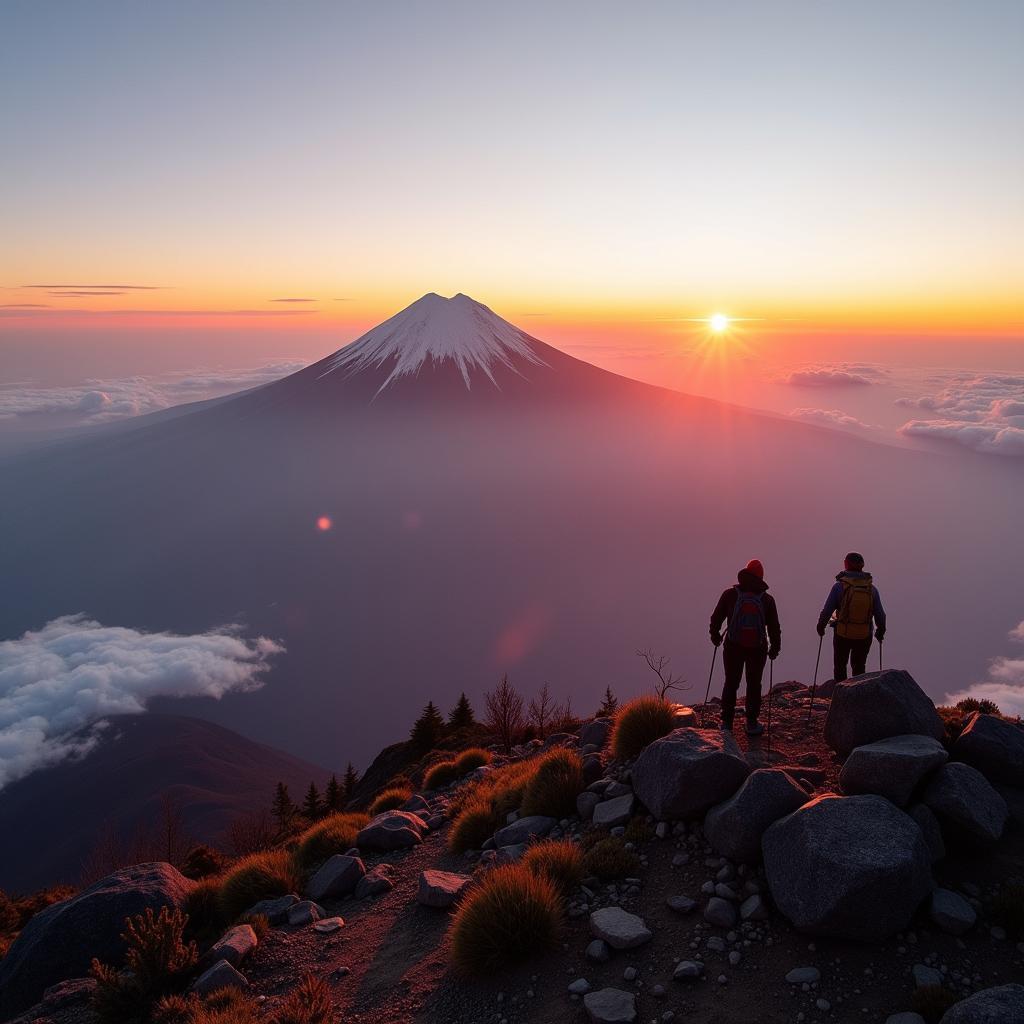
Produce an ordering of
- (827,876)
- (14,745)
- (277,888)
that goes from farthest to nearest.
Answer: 1. (14,745)
2. (277,888)
3. (827,876)

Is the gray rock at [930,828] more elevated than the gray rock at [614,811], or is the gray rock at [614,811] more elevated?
the gray rock at [930,828]

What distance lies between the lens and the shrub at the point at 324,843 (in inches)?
430

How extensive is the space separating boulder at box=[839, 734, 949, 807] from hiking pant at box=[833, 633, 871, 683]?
3432mm

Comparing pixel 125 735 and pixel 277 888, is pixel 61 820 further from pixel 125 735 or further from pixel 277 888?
pixel 277 888

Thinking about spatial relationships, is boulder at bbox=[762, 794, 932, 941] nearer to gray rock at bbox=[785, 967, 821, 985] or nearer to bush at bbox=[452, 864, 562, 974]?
gray rock at bbox=[785, 967, 821, 985]

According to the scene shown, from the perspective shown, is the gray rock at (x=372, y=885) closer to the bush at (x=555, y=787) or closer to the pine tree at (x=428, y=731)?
the bush at (x=555, y=787)

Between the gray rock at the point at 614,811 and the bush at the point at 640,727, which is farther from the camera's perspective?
the bush at the point at 640,727

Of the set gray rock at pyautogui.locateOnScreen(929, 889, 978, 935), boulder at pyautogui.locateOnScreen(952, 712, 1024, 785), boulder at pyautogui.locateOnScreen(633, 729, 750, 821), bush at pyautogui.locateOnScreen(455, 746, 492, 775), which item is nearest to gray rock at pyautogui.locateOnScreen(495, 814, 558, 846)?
boulder at pyautogui.locateOnScreen(633, 729, 750, 821)

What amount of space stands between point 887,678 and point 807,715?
276cm

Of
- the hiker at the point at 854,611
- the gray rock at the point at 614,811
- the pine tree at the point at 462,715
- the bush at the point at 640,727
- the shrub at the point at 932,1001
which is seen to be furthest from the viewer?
the pine tree at the point at 462,715

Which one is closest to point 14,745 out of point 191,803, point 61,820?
point 61,820

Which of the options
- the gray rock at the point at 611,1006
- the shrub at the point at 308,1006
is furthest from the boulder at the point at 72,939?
the gray rock at the point at 611,1006

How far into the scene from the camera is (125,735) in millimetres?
185625

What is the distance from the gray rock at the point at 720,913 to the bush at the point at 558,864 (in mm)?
1562
